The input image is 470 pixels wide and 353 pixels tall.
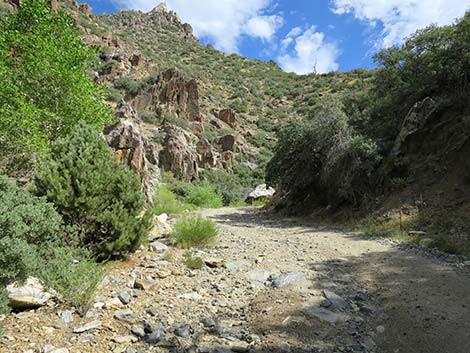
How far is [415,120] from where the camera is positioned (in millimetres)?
11672

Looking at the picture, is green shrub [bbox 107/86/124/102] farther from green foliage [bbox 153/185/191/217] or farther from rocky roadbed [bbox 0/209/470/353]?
rocky roadbed [bbox 0/209/470/353]

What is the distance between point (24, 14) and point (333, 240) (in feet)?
36.2

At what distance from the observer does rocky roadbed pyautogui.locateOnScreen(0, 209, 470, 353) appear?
3.23 m

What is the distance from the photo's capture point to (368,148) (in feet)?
37.3

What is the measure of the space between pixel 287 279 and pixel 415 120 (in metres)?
9.33

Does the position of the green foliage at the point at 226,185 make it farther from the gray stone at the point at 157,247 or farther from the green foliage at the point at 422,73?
the gray stone at the point at 157,247

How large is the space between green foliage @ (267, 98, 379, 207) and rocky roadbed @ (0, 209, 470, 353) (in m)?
5.56

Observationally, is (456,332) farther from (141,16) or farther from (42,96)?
(141,16)

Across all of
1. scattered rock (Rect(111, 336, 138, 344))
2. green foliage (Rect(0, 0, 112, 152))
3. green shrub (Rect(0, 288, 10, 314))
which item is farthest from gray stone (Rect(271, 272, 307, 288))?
green foliage (Rect(0, 0, 112, 152))

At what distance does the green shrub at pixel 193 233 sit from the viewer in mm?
6531

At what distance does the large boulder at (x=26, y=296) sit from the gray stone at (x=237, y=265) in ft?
8.92

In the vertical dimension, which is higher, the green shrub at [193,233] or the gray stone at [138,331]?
the green shrub at [193,233]

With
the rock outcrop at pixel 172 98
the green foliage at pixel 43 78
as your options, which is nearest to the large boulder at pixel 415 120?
the green foliage at pixel 43 78

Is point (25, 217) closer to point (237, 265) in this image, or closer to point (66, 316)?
point (66, 316)
